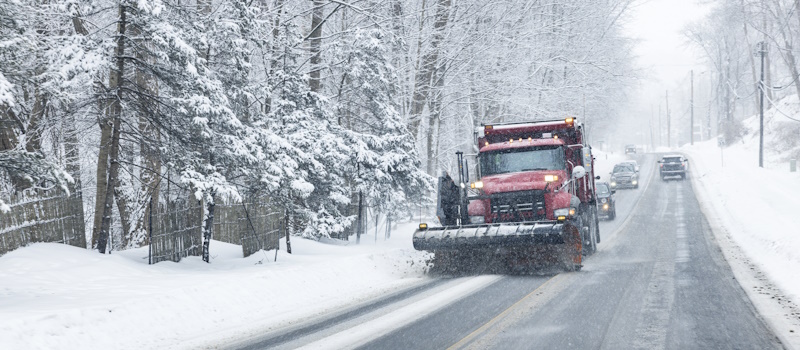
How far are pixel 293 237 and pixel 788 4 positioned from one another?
48.3m

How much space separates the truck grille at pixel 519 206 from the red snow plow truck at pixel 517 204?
2 centimetres

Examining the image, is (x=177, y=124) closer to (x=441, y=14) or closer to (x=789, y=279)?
(x=789, y=279)

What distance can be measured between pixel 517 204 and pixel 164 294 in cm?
767

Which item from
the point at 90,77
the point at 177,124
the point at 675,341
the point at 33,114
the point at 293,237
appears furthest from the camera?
the point at 293,237

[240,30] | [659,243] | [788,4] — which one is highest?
[788,4]

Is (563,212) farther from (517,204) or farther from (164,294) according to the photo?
(164,294)

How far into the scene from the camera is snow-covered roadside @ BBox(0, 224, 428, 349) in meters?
8.24

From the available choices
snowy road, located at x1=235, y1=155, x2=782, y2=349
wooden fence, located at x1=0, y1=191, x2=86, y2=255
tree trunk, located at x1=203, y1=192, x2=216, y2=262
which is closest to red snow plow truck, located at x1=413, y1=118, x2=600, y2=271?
snowy road, located at x1=235, y1=155, x2=782, y2=349

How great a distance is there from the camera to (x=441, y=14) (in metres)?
24.7

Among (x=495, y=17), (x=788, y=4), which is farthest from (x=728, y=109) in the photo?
(x=495, y=17)

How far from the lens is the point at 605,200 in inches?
1155

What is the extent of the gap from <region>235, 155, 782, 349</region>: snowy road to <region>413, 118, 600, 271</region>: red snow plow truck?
75 cm

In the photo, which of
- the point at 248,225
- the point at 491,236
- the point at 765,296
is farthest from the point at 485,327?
the point at 248,225

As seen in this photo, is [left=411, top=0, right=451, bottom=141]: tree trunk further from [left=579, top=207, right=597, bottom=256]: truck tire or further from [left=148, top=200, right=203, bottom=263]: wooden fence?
[left=148, top=200, right=203, bottom=263]: wooden fence
